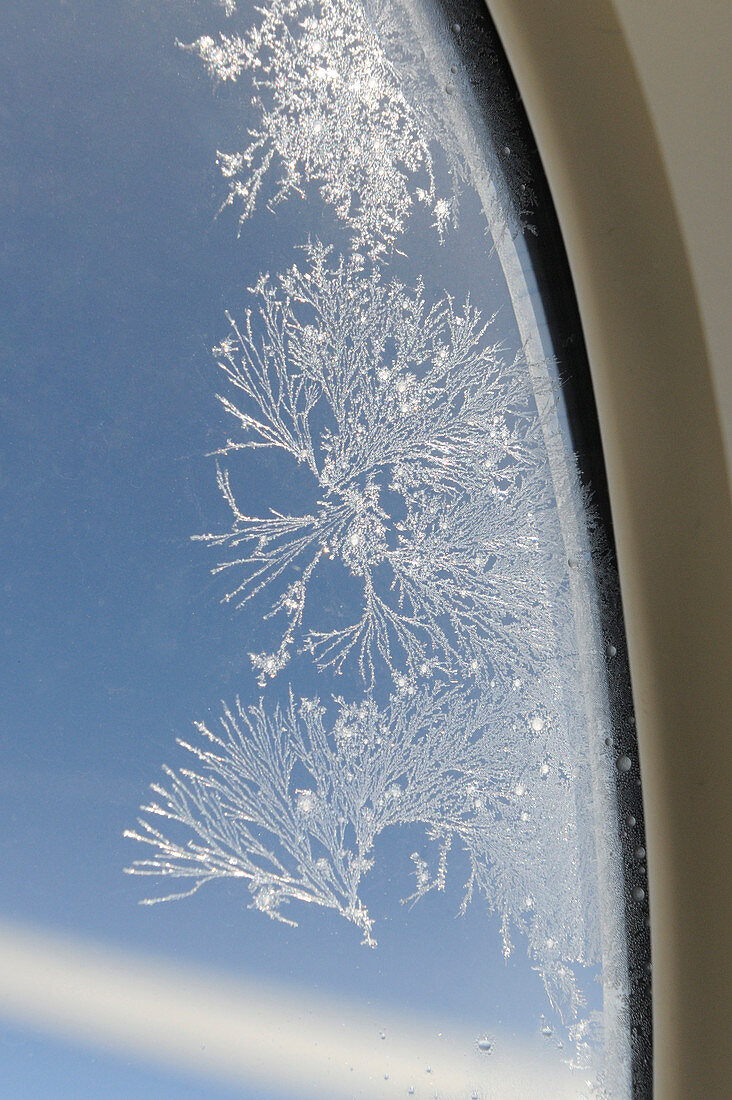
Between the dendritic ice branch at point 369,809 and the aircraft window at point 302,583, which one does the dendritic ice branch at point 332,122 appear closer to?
the aircraft window at point 302,583

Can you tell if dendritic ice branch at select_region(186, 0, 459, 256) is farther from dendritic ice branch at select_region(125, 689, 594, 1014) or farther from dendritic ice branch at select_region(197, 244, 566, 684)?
dendritic ice branch at select_region(125, 689, 594, 1014)

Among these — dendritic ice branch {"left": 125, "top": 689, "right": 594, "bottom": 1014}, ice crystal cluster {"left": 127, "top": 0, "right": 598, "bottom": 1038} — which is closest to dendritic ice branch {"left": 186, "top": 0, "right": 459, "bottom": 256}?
ice crystal cluster {"left": 127, "top": 0, "right": 598, "bottom": 1038}

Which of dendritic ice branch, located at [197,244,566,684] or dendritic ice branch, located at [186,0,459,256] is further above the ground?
dendritic ice branch, located at [186,0,459,256]

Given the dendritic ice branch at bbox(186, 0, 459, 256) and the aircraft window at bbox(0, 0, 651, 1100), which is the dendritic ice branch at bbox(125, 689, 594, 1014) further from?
the dendritic ice branch at bbox(186, 0, 459, 256)

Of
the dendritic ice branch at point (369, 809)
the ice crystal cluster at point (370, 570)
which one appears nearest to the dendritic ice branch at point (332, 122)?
the ice crystal cluster at point (370, 570)

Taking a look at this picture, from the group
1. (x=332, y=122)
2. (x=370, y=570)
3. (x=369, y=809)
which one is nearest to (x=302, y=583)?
(x=370, y=570)

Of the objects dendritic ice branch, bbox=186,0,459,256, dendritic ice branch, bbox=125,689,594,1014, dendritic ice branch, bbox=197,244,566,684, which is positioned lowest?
dendritic ice branch, bbox=125,689,594,1014

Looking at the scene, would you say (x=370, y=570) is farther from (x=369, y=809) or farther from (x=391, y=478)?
(x=369, y=809)
